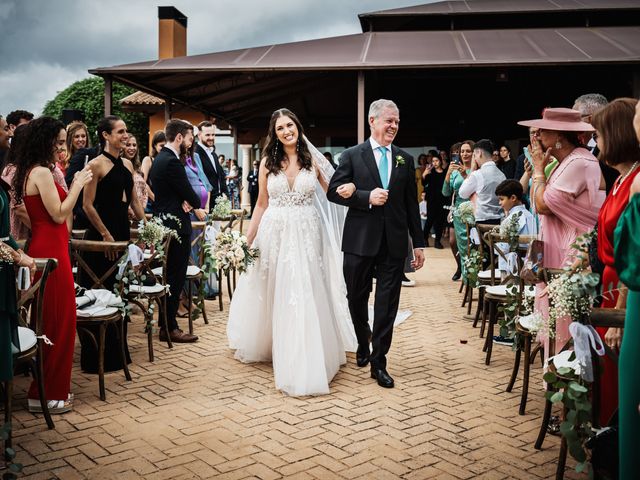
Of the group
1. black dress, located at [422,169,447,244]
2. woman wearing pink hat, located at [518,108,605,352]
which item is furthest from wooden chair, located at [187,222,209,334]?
black dress, located at [422,169,447,244]

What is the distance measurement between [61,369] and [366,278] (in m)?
2.54

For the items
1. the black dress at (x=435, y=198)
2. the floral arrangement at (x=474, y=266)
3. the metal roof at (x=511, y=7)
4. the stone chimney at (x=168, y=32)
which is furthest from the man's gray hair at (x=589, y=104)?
the stone chimney at (x=168, y=32)

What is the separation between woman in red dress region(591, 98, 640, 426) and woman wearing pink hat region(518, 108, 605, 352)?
0.98 m

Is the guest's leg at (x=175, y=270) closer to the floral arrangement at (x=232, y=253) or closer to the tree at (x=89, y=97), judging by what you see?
the floral arrangement at (x=232, y=253)

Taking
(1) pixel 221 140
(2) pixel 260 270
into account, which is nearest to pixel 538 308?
(2) pixel 260 270

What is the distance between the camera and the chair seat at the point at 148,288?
245 inches

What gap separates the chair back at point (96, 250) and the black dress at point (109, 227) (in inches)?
3.9

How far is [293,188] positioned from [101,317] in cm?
197

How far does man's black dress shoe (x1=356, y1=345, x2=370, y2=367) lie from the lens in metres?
6.15

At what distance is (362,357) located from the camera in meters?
6.17

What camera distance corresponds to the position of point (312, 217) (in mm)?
5957

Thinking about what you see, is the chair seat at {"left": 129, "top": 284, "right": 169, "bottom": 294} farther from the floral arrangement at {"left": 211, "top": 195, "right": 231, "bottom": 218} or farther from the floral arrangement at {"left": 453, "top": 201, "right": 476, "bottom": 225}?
the floral arrangement at {"left": 453, "top": 201, "right": 476, "bottom": 225}

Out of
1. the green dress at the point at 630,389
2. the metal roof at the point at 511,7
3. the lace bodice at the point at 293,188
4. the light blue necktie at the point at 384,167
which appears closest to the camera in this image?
the green dress at the point at 630,389

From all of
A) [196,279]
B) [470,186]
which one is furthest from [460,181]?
[196,279]
